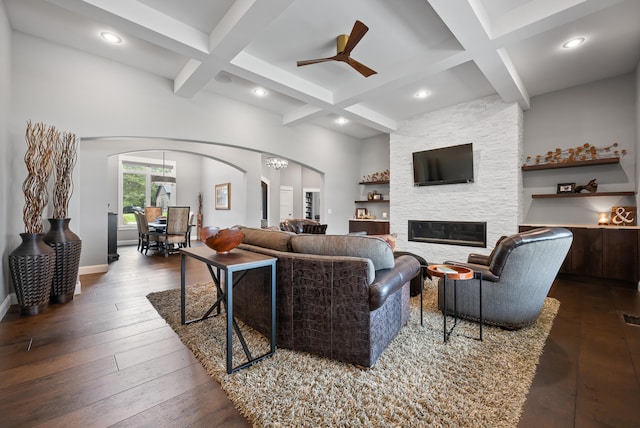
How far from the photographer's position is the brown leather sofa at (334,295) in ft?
5.85

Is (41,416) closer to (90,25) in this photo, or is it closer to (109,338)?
(109,338)

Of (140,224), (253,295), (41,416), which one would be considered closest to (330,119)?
(253,295)

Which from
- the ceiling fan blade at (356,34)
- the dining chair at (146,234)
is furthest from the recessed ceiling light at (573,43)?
the dining chair at (146,234)

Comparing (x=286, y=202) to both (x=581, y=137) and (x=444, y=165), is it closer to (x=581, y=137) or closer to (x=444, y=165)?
(x=444, y=165)

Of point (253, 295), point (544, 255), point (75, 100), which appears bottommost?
point (253, 295)

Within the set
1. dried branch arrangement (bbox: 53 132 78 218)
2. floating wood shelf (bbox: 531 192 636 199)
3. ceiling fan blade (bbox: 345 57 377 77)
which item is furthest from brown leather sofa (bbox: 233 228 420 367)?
floating wood shelf (bbox: 531 192 636 199)

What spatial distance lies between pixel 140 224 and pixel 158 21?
5294 mm

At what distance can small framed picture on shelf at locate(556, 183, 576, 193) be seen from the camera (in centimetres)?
444

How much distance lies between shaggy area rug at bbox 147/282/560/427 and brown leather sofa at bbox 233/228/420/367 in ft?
0.39

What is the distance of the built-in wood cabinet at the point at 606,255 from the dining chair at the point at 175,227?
728cm

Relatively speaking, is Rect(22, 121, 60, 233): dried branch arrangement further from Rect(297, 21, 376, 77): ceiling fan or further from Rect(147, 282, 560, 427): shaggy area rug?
Rect(297, 21, 376, 77): ceiling fan

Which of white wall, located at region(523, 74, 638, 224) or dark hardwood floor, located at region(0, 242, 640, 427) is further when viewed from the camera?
white wall, located at region(523, 74, 638, 224)

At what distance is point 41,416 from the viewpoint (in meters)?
1.39

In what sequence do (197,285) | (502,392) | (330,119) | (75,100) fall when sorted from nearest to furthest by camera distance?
(502,392)
(75,100)
(197,285)
(330,119)
